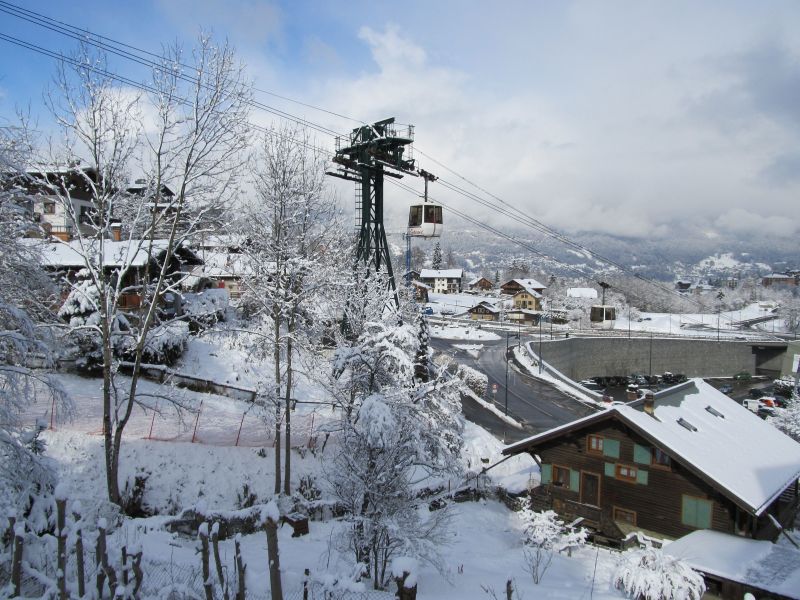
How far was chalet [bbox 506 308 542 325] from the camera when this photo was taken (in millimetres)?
96562

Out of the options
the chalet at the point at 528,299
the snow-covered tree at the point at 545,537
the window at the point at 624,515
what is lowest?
the window at the point at 624,515

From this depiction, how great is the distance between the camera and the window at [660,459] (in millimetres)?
18891

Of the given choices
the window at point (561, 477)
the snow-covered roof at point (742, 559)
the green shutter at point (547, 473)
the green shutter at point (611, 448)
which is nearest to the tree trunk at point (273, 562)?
the snow-covered roof at point (742, 559)

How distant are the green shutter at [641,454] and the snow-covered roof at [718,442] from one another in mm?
1079

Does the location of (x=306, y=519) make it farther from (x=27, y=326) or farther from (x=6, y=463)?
(x=27, y=326)

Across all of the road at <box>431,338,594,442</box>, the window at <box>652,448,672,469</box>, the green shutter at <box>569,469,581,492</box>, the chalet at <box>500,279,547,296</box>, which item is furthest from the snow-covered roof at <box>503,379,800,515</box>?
the chalet at <box>500,279,547,296</box>

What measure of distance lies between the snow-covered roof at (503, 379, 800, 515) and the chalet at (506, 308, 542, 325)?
71.8 meters

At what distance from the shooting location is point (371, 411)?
11109 millimetres

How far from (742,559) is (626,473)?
4794 mm

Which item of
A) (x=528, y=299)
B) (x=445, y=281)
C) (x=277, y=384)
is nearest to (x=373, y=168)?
(x=277, y=384)

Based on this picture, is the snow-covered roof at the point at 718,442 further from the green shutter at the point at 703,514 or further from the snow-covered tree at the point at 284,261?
the snow-covered tree at the point at 284,261

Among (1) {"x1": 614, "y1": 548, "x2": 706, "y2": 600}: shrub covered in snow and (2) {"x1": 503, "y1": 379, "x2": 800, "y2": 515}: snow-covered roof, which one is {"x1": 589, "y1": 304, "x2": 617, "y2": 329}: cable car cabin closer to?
(2) {"x1": 503, "y1": 379, "x2": 800, "y2": 515}: snow-covered roof

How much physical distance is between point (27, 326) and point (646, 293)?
538 feet

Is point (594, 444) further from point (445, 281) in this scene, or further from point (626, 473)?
point (445, 281)
